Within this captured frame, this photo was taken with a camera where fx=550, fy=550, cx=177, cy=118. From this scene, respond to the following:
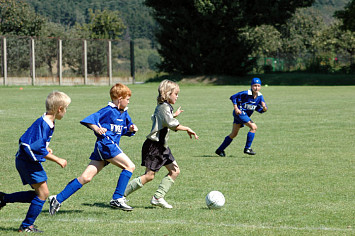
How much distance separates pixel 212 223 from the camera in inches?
236

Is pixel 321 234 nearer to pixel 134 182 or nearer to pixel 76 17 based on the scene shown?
pixel 134 182

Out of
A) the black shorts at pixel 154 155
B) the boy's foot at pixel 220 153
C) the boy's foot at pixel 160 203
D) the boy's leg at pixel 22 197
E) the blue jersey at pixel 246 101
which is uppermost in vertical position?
the blue jersey at pixel 246 101

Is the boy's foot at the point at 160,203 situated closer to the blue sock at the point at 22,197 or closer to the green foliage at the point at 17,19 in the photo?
the blue sock at the point at 22,197

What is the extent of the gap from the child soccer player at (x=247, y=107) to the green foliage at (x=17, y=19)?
54.5 meters

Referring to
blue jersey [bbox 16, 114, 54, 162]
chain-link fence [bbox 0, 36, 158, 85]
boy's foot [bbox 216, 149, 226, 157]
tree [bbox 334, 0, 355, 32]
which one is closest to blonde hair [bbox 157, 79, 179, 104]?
blue jersey [bbox 16, 114, 54, 162]

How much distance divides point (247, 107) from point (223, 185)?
383 centimetres

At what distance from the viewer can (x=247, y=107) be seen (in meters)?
11.8

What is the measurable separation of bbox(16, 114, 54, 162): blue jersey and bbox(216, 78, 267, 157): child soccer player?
6.40 meters

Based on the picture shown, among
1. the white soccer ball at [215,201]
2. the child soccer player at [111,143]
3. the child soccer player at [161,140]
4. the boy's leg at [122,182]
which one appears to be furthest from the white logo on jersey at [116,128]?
the white soccer ball at [215,201]

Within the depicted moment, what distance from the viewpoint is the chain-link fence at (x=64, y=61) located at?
43.5 metres

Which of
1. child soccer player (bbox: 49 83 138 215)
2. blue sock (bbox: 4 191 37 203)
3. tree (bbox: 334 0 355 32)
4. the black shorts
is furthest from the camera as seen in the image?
tree (bbox: 334 0 355 32)

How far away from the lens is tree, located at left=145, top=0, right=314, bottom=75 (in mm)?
47094

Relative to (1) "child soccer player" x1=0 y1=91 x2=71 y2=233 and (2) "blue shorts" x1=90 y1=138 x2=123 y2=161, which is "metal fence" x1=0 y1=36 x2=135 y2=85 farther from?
(1) "child soccer player" x1=0 y1=91 x2=71 y2=233

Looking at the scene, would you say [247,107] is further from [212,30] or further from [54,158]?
[212,30]
